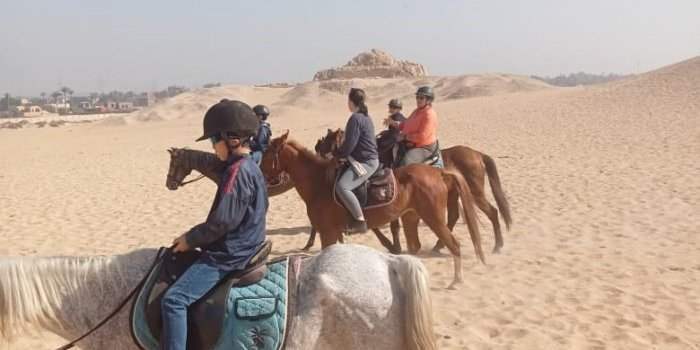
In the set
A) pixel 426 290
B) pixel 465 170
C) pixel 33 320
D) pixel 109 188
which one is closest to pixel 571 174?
pixel 465 170

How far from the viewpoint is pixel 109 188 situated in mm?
15555

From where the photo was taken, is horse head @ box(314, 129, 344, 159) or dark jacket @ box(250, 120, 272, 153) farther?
horse head @ box(314, 129, 344, 159)

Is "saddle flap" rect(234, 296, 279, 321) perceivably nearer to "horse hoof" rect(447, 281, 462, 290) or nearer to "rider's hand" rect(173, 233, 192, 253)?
"rider's hand" rect(173, 233, 192, 253)

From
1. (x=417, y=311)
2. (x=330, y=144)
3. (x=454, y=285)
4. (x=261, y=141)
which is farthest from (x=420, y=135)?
(x=417, y=311)

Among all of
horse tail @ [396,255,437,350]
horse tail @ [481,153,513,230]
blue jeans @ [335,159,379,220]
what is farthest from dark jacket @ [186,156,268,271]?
horse tail @ [481,153,513,230]

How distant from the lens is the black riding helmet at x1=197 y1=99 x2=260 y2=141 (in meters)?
3.13

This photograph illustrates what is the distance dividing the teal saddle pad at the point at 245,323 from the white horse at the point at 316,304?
9cm

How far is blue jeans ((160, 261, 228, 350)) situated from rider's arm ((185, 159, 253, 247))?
0.48ft

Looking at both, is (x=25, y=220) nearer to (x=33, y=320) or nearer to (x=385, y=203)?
(x=385, y=203)

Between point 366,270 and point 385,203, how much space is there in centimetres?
361

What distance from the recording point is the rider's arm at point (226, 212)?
3084mm

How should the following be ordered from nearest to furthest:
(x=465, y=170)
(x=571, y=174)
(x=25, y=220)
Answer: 1. (x=465, y=170)
2. (x=25, y=220)
3. (x=571, y=174)

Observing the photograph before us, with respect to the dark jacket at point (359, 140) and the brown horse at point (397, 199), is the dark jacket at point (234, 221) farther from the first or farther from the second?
the brown horse at point (397, 199)

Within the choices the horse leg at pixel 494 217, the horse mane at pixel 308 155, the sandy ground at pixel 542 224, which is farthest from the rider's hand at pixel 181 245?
the horse leg at pixel 494 217
